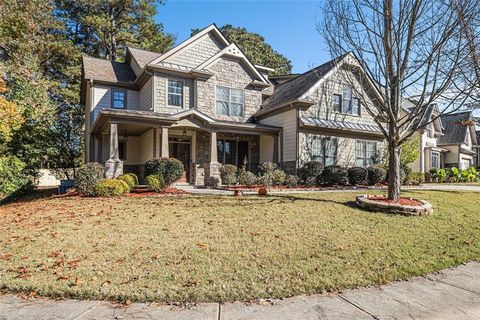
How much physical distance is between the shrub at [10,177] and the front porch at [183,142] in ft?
13.1

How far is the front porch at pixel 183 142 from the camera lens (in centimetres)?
1378

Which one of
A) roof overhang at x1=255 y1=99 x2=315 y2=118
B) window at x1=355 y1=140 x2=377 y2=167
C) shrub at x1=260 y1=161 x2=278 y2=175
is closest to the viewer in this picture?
shrub at x1=260 y1=161 x2=278 y2=175

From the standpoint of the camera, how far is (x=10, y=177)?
14.4 meters

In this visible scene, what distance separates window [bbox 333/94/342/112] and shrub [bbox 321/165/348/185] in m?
4.42

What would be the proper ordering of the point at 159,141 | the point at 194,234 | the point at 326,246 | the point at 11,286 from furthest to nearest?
the point at 159,141 → the point at 194,234 → the point at 326,246 → the point at 11,286

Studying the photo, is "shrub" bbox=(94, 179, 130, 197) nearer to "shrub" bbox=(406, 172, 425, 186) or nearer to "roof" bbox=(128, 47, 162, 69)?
"roof" bbox=(128, 47, 162, 69)

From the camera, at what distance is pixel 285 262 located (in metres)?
4.77

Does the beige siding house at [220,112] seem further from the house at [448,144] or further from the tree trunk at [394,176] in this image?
the house at [448,144]

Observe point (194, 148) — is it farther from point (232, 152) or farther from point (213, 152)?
point (232, 152)

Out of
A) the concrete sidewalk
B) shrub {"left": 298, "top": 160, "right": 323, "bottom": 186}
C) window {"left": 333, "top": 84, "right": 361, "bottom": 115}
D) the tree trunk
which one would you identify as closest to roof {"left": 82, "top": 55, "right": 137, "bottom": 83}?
shrub {"left": 298, "top": 160, "right": 323, "bottom": 186}

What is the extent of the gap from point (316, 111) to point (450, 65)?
27.9 ft

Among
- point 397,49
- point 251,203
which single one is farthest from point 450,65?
point 251,203

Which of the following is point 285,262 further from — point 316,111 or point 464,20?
point 316,111

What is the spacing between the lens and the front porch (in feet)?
45.2
